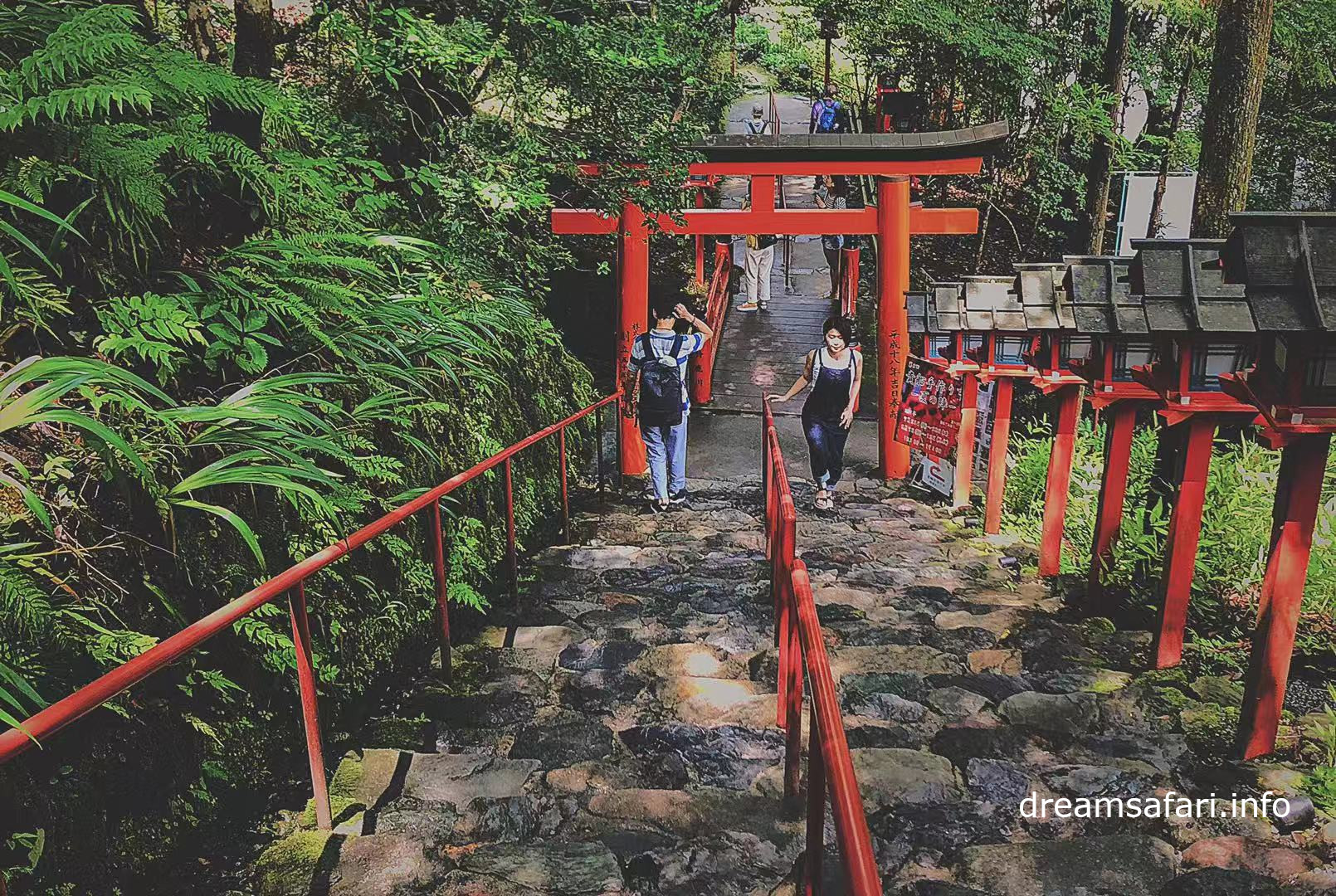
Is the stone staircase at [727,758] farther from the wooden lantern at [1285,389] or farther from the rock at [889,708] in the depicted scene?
the wooden lantern at [1285,389]

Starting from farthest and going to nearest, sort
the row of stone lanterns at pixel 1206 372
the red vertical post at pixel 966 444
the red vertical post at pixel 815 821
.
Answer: the red vertical post at pixel 966 444 < the row of stone lanterns at pixel 1206 372 < the red vertical post at pixel 815 821

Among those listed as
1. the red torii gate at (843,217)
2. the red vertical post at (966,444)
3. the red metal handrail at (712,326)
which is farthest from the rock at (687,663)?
the red metal handrail at (712,326)

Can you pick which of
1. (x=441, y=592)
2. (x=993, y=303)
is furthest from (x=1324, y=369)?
(x=993, y=303)

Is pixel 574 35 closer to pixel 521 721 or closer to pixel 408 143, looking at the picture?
pixel 408 143

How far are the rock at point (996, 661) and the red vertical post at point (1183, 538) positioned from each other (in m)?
0.67

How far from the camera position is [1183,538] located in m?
4.45

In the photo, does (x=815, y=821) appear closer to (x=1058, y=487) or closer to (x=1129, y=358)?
(x=1129, y=358)

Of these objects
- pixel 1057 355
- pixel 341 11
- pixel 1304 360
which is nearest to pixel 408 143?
pixel 341 11

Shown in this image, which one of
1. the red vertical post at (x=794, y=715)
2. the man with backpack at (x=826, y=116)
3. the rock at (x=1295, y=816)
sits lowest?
the rock at (x=1295, y=816)

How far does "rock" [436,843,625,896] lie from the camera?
8.24ft

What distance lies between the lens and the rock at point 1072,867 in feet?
8.91

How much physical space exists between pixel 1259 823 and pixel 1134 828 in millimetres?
448

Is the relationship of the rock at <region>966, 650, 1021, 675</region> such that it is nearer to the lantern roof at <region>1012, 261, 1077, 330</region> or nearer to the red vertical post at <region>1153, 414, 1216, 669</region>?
the red vertical post at <region>1153, 414, 1216, 669</region>

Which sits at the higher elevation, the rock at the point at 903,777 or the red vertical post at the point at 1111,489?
the red vertical post at the point at 1111,489
